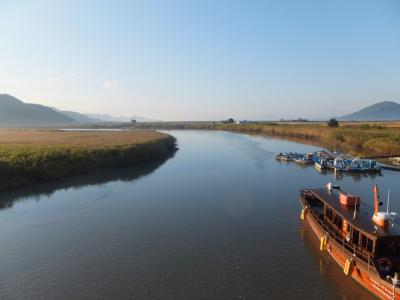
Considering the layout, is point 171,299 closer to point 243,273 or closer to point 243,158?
point 243,273

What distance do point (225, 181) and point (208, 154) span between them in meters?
30.6

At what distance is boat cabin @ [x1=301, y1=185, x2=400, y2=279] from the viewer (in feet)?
61.1

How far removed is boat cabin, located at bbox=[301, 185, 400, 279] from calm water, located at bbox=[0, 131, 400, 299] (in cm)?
177

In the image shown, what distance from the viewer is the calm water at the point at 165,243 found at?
64.1 ft

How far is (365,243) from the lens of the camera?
19.9m

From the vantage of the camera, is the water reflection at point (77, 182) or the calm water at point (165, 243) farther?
the water reflection at point (77, 182)

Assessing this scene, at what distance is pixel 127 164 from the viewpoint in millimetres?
59250

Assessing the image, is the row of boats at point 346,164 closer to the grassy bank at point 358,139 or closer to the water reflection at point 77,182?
the grassy bank at point 358,139

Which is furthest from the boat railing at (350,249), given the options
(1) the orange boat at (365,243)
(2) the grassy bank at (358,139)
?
(2) the grassy bank at (358,139)

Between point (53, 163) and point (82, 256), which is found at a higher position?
point (53, 163)

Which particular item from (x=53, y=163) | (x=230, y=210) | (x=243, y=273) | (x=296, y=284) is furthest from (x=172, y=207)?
(x=53, y=163)

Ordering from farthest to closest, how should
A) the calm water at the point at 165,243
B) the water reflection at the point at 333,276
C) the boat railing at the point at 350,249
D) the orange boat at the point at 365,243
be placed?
the calm water at the point at 165,243 → the water reflection at the point at 333,276 → the boat railing at the point at 350,249 → the orange boat at the point at 365,243

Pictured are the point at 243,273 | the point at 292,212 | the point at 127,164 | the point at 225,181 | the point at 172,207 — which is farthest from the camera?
the point at 127,164

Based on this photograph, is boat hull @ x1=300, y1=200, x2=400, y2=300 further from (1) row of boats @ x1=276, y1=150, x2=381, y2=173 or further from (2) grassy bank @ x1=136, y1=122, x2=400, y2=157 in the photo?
(2) grassy bank @ x1=136, y1=122, x2=400, y2=157
